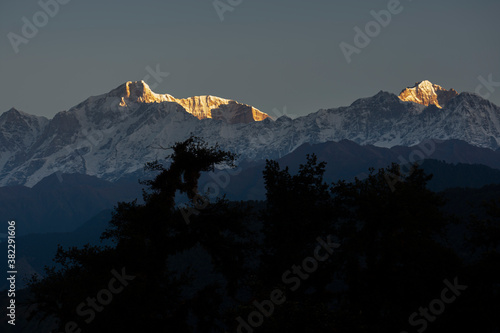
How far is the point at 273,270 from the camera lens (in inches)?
1726

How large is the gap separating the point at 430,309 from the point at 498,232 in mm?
5607

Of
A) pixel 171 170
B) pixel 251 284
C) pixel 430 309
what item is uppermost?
pixel 171 170

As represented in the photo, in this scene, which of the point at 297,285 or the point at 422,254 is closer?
the point at 422,254

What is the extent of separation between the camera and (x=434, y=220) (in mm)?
42000

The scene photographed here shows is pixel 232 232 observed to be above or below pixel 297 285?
above

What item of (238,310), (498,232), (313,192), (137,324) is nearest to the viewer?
(238,310)

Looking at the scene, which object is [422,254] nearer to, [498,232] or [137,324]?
[498,232]

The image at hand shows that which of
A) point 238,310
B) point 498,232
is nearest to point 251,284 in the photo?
point 238,310

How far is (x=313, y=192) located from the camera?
4603 cm

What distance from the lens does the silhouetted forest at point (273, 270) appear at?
33.8 m

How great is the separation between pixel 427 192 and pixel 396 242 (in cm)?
599

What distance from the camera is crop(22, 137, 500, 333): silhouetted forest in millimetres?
33812

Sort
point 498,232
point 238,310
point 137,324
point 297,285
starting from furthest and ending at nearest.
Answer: point 297,285
point 498,232
point 137,324
point 238,310

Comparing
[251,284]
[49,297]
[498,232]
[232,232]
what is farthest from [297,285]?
[49,297]
